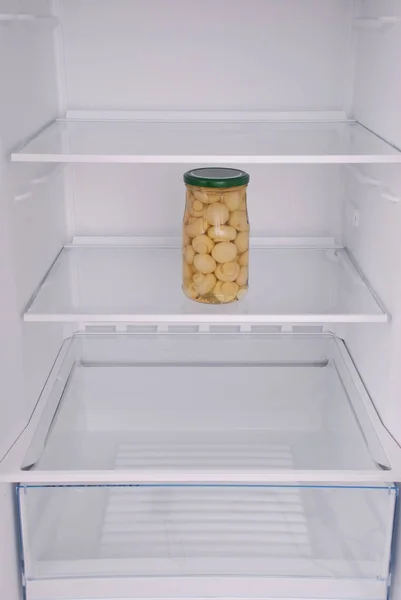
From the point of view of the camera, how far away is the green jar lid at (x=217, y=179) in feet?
4.09

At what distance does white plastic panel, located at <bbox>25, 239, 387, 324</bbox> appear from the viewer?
1.25m

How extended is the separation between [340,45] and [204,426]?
0.94 meters

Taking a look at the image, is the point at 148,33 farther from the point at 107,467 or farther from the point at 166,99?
the point at 107,467

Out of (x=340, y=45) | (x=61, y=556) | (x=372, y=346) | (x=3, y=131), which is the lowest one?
(x=61, y=556)

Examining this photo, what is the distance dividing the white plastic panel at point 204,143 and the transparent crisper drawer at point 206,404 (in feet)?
1.68

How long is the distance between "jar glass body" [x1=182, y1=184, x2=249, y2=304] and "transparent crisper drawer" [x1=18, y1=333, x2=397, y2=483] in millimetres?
371

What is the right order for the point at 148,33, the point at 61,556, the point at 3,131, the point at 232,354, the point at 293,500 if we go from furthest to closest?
1. the point at 232,354
2. the point at 148,33
3. the point at 293,500
4. the point at 61,556
5. the point at 3,131

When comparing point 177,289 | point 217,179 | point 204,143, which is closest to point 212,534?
point 177,289

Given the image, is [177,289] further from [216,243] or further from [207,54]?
[207,54]

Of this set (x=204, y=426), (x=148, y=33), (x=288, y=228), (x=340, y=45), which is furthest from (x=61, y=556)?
(x=340, y=45)

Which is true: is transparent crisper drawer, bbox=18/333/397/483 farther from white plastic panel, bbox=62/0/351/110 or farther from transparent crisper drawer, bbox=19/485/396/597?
white plastic panel, bbox=62/0/351/110

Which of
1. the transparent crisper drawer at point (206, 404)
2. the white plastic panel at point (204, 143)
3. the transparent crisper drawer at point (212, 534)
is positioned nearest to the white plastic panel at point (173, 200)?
the white plastic panel at point (204, 143)

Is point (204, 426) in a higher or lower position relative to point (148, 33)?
lower

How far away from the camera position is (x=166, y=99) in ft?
5.26
